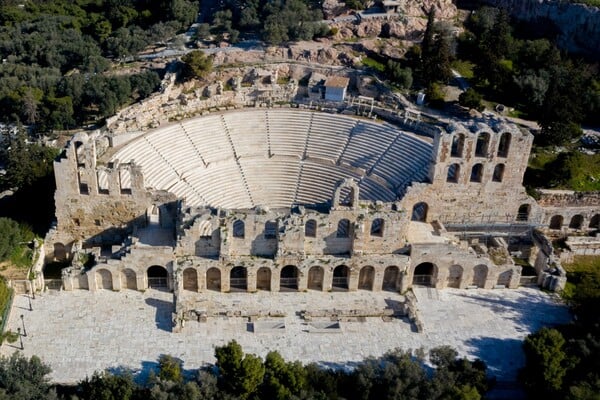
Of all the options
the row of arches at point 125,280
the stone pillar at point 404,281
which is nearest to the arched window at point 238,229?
the row of arches at point 125,280

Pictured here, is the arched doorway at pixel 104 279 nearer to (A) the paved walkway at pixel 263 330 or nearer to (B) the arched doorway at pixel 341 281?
(A) the paved walkway at pixel 263 330

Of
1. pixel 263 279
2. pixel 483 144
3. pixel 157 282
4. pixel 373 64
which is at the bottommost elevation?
pixel 157 282

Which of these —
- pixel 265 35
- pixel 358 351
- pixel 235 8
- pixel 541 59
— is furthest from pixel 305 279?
pixel 235 8

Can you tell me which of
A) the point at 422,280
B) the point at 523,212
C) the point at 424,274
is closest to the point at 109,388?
the point at 422,280

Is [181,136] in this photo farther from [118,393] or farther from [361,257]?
[118,393]

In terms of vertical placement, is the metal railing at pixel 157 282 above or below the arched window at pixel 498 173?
below

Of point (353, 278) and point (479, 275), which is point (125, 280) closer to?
point (353, 278)
